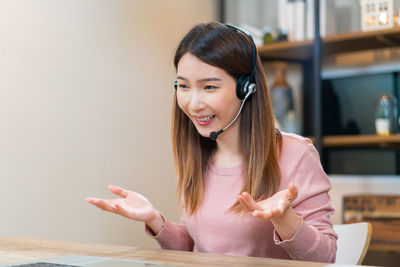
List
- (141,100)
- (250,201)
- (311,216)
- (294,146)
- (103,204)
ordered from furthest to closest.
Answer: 1. (141,100)
2. (294,146)
3. (311,216)
4. (103,204)
5. (250,201)

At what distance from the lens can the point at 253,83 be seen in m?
1.44

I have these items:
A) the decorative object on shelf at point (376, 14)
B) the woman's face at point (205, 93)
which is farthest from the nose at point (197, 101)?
the decorative object on shelf at point (376, 14)

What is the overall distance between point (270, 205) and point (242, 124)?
1.48ft

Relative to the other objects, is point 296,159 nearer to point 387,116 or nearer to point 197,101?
point 197,101

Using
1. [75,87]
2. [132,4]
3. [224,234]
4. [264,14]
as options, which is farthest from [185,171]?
[264,14]

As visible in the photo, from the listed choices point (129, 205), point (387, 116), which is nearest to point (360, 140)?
point (387, 116)

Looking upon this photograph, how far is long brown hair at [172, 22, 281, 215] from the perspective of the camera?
1377 millimetres

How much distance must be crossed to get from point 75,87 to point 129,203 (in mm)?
1486

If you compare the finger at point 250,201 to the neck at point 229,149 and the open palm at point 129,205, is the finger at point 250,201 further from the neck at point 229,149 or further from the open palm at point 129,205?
the neck at point 229,149

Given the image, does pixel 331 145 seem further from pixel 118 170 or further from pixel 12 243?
pixel 12 243

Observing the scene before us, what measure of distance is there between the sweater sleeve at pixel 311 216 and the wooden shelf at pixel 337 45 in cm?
171

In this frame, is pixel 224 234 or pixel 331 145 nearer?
pixel 224 234

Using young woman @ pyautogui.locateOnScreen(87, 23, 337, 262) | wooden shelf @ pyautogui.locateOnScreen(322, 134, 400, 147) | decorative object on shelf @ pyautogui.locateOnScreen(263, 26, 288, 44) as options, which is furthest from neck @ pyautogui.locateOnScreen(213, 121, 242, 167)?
decorative object on shelf @ pyautogui.locateOnScreen(263, 26, 288, 44)

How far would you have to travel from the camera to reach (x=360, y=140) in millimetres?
2975
